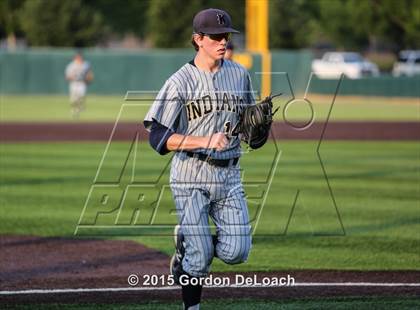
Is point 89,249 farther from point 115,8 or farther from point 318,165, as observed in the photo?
point 115,8

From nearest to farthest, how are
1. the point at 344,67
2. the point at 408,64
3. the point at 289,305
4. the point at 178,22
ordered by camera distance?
1. the point at 289,305
2. the point at 344,67
3. the point at 408,64
4. the point at 178,22

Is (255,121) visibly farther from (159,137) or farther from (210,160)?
(159,137)

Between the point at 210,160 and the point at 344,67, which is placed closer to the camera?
the point at 210,160

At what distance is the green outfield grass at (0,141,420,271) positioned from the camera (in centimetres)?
1077

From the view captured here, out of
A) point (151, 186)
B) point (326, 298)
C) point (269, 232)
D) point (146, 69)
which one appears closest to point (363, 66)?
point (146, 69)

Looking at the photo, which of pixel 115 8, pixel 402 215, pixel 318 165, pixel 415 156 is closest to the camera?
pixel 402 215

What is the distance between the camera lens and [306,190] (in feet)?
52.0

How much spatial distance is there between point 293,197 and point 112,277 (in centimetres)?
611

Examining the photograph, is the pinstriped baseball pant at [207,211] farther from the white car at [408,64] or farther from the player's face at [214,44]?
the white car at [408,64]

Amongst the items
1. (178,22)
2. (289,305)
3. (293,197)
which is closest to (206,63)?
(289,305)

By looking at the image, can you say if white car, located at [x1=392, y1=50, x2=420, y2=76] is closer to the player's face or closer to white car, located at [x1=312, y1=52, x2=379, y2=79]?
white car, located at [x1=312, y1=52, x2=379, y2=79]

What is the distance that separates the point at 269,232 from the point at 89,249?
2.30 metres

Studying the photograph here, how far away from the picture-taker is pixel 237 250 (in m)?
6.85

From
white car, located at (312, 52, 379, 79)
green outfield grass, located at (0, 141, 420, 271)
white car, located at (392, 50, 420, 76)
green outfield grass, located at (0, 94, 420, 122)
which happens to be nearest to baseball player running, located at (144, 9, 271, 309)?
green outfield grass, located at (0, 141, 420, 271)
